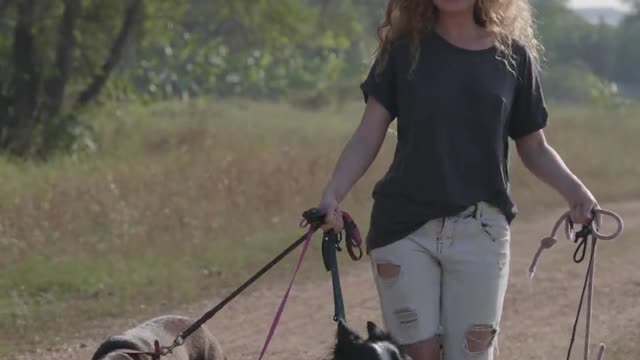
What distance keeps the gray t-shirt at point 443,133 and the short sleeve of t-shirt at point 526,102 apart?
0.06 metres

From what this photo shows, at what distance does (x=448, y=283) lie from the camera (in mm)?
4496

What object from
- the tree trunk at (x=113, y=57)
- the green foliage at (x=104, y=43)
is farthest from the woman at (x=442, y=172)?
the tree trunk at (x=113, y=57)

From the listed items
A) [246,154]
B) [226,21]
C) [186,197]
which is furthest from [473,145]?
[226,21]

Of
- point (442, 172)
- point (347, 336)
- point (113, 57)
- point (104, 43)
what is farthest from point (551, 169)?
point (104, 43)

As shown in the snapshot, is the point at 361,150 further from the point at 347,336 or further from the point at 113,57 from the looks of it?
the point at 113,57

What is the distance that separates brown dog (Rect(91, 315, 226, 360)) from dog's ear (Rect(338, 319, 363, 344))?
1.60m

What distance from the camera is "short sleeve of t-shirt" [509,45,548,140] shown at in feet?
15.2

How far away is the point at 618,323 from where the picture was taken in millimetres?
9523

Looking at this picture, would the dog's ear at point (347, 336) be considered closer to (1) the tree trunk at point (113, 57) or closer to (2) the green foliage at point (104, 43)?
(2) the green foliage at point (104, 43)

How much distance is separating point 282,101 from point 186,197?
2238cm

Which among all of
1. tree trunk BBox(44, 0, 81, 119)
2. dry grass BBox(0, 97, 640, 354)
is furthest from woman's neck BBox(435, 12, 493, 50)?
tree trunk BBox(44, 0, 81, 119)

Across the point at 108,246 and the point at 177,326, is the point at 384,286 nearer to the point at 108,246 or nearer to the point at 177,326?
the point at 177,326

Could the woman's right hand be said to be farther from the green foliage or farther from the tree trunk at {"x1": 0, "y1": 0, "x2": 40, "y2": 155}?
the tree trunk at {"x1": 0, "y1": 0, "x2": 40, "y2": 155}

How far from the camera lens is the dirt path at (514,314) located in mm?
8633
